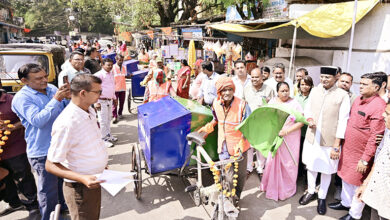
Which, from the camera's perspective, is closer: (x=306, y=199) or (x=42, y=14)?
(x=306, y=199)

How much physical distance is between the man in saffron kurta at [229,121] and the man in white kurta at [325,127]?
3.22 feet

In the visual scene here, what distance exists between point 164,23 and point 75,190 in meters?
20.3

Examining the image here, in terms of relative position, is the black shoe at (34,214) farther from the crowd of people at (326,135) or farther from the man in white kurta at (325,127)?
the man in white kurta at (325,127)

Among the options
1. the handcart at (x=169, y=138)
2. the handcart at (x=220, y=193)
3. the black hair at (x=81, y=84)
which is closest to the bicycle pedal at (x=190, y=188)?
Result: the handcart at (x=220, y=193)

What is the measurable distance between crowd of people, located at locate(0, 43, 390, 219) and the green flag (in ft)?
0.43

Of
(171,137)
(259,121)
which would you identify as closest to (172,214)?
(171,137)

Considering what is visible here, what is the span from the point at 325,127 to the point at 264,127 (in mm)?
860

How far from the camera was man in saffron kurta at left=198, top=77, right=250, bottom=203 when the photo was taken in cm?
310

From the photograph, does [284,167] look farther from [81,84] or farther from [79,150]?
[81,84]

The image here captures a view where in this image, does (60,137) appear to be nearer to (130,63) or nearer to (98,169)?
(98,169)

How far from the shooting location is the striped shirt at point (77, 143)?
1.92 metres

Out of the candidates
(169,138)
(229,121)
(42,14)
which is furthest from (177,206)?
(42,14)

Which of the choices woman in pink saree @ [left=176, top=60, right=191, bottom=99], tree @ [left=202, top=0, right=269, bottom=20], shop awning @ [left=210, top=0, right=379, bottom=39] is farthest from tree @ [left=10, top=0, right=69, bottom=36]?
shop awning @ [left=210, top=0, right=379, bottom=39]

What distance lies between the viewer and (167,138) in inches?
127
